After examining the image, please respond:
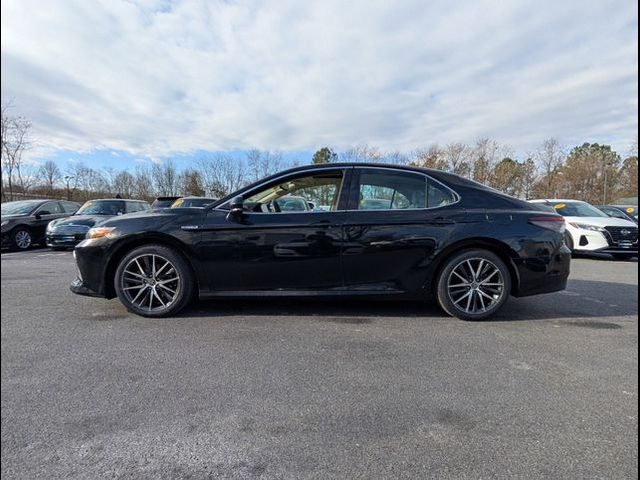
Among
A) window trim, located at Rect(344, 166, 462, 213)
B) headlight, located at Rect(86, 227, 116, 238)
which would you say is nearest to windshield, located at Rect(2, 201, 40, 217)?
headlight, located at Rect(86, 227, 116, 238)

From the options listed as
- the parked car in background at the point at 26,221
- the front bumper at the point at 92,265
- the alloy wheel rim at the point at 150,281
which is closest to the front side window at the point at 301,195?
the alloy wheel rim at the point at 150,281

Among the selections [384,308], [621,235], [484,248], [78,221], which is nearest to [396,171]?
[484,248]

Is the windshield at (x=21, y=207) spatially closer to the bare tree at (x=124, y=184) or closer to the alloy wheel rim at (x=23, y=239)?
the alloy wheel rim at (x=23, y=239)

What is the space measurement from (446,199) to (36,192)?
31.1 metres

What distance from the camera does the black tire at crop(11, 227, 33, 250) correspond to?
9812mm

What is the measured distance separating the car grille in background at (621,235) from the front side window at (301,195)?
8445 millimetres

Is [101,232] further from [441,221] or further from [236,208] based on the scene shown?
[441,221]

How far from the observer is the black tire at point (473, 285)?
388 cm

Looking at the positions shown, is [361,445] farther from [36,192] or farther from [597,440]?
[36,192]

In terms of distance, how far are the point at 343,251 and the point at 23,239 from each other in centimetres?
1015

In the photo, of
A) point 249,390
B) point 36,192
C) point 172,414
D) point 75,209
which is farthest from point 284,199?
point 36,192

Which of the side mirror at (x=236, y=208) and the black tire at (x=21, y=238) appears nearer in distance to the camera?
the side mirror at (x=236, y=208)

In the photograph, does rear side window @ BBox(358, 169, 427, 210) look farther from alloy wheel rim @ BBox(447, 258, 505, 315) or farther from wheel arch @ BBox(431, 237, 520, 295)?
alloy wheel rim @ BBox(447, 258, 505, 315)

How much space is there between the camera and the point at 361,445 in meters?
1.95
